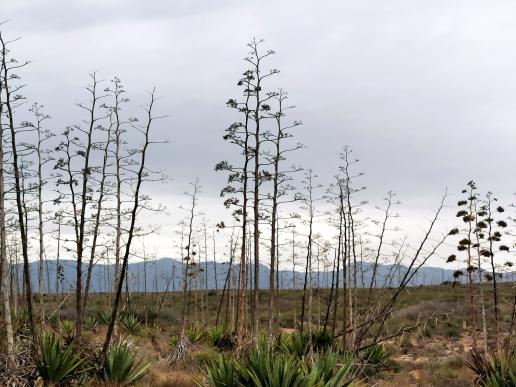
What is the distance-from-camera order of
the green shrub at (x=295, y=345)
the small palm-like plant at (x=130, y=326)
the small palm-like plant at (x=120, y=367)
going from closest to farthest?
the small palm-like plant at (x=120, y=367) → the green shrub at (x=295, y=345) → the small palm-like plant at (x=130, y=326)

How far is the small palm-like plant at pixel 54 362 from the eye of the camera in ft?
34.4

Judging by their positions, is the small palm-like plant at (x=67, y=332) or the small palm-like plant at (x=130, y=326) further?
the small palm-like plant at (x=130, y=326)

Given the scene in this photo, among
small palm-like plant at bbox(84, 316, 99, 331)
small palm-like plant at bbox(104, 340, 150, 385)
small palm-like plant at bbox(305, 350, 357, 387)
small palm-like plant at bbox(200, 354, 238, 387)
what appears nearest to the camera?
small palm-like plant at bbox(305, 350, 357, 387)

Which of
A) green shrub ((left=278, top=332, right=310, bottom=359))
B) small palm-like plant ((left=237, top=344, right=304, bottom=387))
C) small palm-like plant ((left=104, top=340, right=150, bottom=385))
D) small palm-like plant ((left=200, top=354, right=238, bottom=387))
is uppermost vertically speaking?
small palm-like plant ((left=237, top=344, right=304, bottom=387))

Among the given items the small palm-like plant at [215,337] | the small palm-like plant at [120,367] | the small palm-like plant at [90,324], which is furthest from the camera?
the small palm-like plant at [90,324]

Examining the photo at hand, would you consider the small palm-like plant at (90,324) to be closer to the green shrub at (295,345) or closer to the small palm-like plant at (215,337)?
the small palm-like plant at (215,337)

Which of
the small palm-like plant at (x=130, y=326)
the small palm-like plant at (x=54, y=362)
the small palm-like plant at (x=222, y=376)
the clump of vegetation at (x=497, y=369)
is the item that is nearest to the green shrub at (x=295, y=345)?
the clump of vegetation at (x=497, y=369)

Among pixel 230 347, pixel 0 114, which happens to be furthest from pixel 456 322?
pixel 0 114

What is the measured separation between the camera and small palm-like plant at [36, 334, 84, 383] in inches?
413

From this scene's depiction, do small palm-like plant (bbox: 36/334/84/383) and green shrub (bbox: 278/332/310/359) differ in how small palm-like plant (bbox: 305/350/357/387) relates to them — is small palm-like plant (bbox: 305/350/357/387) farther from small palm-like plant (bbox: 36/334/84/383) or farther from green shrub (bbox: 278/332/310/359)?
green shrub (bbox: 278/332/310/359)

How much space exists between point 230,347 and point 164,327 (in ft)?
33.9

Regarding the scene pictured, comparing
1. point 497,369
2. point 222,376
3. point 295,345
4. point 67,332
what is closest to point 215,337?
point 295,345

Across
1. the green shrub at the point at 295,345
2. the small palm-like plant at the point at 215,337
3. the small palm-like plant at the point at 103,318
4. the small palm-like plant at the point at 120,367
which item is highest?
the small palm-like plant at the point at 120,367

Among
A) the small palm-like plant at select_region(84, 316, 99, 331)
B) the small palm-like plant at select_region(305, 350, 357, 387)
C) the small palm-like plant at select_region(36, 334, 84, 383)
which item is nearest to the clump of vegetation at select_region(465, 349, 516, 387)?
the small palm-like plant at select_region(305, 350, 357, 387)
